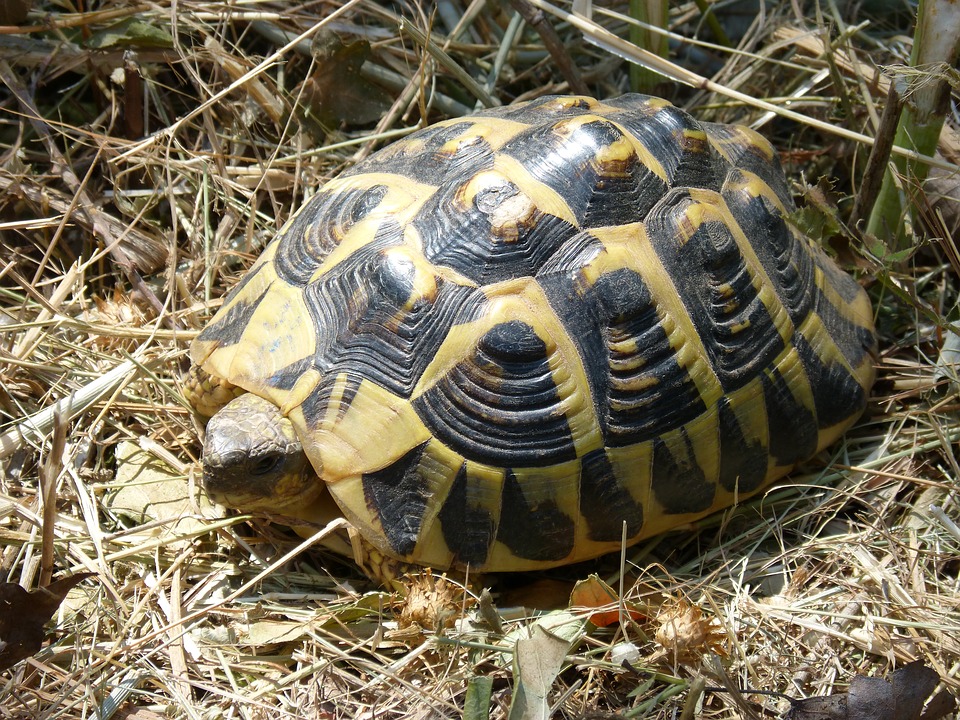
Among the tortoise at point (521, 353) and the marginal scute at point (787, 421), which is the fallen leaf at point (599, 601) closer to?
the tortoise at point (521, 353)

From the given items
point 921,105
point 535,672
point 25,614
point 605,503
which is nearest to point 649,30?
point 921,105

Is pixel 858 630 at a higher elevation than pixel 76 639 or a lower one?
lower

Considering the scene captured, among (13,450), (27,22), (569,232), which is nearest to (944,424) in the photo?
(569,232)

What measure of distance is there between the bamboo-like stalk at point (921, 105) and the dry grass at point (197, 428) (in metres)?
0.16

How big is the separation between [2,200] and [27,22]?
775mm

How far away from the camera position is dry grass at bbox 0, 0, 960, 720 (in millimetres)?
2256

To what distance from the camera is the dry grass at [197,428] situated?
2256 mm

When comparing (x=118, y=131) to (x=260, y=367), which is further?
(x=118, y=131)

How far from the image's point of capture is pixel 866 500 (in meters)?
2.76

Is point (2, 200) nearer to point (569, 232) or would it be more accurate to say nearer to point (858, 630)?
point (569, 232)

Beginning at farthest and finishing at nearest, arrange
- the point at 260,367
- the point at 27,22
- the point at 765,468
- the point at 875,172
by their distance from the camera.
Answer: the point at 27,22
the point at 875,172
the point at 765,468
the point at 260,367

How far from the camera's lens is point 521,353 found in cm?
228

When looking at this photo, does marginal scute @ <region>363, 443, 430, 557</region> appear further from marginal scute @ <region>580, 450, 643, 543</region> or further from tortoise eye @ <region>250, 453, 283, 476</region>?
marginal scute @ <region>580, 450, 643, 543</region>

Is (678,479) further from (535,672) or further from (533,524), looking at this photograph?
(535,672)
